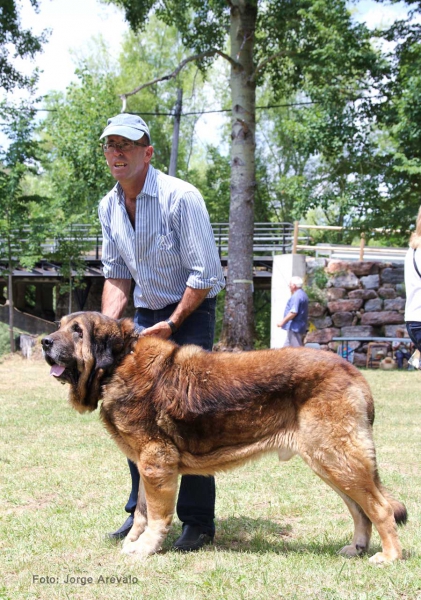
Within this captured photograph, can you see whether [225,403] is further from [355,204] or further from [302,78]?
[302,78]

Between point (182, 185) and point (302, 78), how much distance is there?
1575 centimetres

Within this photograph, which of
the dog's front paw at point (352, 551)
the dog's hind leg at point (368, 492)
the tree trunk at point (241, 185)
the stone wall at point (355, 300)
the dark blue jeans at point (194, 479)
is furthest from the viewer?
the stone wall at point (355, 300)

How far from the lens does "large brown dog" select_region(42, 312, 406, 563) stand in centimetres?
381

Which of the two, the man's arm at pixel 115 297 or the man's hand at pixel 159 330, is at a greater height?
the man's arm at pixel 115 297

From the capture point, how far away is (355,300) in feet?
65.7

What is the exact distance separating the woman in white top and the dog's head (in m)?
2.42

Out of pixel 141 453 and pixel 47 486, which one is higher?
pixel 141 453

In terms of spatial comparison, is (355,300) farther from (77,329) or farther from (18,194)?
(77,329)

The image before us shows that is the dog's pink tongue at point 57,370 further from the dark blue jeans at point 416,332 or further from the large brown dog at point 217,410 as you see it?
the dark blue jeans at point 416,332

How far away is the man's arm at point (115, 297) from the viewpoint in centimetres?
472

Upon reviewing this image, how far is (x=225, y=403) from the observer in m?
3.93

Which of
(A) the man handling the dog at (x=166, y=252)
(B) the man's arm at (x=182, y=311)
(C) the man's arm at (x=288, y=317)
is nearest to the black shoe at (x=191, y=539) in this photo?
(A) the man handling the dog at (x=166, y=252)

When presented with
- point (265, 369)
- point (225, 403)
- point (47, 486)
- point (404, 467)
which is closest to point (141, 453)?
point (225, 403)

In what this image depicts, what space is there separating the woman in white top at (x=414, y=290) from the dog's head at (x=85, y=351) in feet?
7.94
